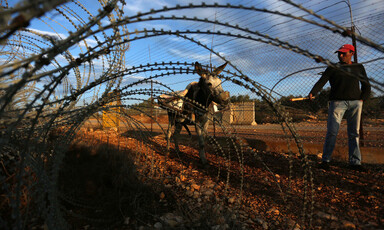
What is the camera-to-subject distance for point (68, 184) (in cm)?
253

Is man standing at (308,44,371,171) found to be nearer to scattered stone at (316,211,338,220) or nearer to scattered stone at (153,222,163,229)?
scattered stone at (316,211,338,220)

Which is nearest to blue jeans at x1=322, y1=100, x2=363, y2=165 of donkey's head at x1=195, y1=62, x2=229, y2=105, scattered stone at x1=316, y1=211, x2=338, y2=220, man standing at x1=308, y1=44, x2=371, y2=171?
man standing at x1=308, y1=44, x2=371, y2=171

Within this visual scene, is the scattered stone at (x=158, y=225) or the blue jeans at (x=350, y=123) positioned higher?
the blue jeans at (x=350, y=123)

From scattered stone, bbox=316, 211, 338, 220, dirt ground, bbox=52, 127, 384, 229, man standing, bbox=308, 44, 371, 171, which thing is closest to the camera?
dirt ground, bbox=52, 127, 384, 229


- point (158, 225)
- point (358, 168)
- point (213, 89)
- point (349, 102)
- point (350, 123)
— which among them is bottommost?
point (158, 225)

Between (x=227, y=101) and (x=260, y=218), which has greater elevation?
(x=227, y=101)

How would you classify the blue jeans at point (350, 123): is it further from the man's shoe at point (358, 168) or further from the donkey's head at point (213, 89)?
the donkey's head at point (213, 89)

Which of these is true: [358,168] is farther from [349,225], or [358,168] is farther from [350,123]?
[349,225]

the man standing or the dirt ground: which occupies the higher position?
the man standing

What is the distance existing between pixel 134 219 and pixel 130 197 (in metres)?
0.26

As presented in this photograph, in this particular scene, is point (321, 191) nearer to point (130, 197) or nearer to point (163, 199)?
point (163, 199)

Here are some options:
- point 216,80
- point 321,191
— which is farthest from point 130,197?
point 216,80

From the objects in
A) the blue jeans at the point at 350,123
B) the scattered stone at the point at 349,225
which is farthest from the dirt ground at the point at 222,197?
the blue jeans at the point at 350,123

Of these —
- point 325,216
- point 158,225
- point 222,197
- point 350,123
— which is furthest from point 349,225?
point 350,123
